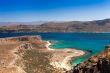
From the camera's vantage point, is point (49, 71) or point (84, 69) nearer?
point (84, 69)

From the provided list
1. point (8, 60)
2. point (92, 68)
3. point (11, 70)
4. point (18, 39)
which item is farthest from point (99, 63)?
point (18, 39)

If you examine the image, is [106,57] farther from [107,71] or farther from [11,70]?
[11,70]

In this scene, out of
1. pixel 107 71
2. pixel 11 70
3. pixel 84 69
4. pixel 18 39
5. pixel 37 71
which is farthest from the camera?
pixel 18 39

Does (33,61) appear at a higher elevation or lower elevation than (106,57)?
lower

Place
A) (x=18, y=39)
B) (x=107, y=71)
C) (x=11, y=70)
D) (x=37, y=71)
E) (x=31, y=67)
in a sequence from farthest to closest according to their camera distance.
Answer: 1. (x=18, y=39)
2. (x=31, y=67)
3. (x=37, y=71)
4. (x=11, y=70)
5. (x=107, y=71)

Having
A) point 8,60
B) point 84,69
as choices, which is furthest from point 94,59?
point 8,60

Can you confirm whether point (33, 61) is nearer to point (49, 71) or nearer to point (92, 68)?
point (49, 71)
